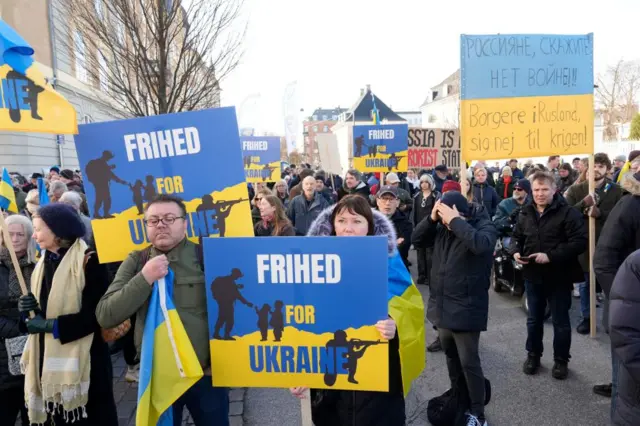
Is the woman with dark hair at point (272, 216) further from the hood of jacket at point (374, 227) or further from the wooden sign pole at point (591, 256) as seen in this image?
the wooden sign pole at point (591, 256)

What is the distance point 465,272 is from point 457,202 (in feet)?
1.74

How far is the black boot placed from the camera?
14.6 feet

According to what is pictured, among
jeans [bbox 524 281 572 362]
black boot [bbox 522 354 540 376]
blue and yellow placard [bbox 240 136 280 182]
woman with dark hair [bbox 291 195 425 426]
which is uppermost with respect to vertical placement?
blue and yellow placard [bbox 240 136 280 182]

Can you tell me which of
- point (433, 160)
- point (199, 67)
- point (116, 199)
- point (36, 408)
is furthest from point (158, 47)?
point (36, 408)

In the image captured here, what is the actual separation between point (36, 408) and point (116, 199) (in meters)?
1.32

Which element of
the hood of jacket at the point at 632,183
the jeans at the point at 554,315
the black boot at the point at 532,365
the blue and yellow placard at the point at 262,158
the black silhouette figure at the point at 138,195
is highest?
the blue and yellow placard at the point at 262,158

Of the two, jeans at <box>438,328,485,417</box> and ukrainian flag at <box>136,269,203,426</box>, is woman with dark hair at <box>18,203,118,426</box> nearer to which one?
ukrainian flag at <box>136,269,203,426</box>

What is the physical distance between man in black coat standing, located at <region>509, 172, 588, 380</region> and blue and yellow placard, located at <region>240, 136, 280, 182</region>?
740 centimetres

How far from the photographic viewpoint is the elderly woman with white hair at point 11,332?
2.85 m

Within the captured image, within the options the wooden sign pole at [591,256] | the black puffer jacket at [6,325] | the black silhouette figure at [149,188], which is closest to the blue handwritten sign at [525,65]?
the wooden sign pole at [591,256]

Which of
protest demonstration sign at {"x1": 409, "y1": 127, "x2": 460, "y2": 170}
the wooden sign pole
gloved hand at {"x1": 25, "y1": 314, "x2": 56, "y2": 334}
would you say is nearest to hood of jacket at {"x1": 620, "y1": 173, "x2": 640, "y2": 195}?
the wooden sign pole

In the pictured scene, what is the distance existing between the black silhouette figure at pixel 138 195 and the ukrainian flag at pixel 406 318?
65.3 inches

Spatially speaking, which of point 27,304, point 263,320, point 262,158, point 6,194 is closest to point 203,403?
point 263,320

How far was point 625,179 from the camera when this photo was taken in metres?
3.46
